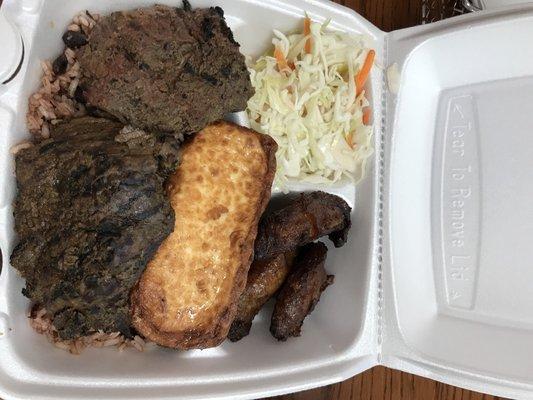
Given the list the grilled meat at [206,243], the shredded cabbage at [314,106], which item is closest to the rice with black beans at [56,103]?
the grilled meat at [206,243]

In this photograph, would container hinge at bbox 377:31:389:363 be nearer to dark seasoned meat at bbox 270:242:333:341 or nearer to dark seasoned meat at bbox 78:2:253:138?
dark seasoned meat at bbox 270:242:333:341

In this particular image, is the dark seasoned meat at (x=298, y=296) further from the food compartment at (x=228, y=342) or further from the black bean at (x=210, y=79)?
the black bean at (x=210, y=79)

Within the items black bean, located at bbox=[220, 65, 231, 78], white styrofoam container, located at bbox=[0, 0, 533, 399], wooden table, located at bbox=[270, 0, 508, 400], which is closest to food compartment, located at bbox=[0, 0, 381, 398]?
white styrofoam container, located at bbox=[0, 0, 533, 399]

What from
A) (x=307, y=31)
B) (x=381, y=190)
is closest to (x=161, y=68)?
(x=307, y=31)

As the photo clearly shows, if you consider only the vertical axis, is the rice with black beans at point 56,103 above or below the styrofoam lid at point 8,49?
below

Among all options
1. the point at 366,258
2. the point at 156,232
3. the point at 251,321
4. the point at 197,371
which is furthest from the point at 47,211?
the point at 366,258

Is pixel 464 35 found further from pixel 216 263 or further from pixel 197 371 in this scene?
pixel 197 371
